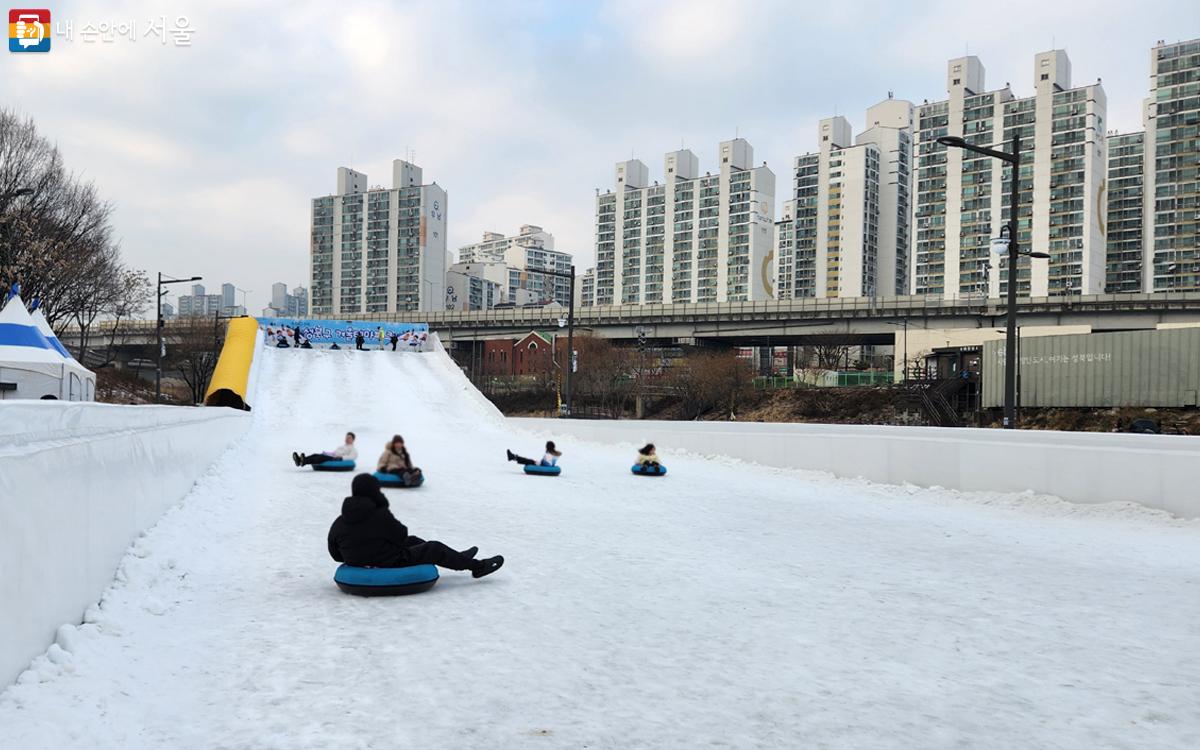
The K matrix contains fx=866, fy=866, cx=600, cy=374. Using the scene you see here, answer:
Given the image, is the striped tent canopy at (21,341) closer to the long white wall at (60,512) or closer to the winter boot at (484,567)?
the long white wall at (60,512)

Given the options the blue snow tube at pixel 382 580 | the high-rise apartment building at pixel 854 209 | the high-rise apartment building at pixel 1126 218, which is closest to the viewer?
the blue snow tube at pixel 382 580

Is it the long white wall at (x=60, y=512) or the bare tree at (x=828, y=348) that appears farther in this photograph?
the bare tree at (x=828, y=348)

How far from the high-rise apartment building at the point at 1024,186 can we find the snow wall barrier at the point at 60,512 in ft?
317

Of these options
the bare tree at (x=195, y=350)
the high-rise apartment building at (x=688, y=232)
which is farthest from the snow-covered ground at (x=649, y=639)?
the high-rise apartment building at (x=688, y=232)

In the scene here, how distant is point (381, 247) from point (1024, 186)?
96039 mm

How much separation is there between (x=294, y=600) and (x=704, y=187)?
14066cm

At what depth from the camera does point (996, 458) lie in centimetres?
1320

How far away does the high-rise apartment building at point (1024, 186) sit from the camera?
331 feet

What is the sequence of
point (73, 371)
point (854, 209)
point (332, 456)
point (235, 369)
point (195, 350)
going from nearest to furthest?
point (332, 456) < point (73, 371) < point (235, 369) < point (195, 350) < point (854, 209)

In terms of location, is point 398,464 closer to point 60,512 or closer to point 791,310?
point 60,512

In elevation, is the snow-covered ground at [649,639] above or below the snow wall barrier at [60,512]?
below

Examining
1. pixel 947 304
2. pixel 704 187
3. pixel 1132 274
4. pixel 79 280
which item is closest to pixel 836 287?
pixel 704 187

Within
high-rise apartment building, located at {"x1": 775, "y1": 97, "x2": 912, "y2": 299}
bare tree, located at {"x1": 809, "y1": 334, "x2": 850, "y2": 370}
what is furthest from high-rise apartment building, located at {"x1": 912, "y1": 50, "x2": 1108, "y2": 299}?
bare tree, located at {"x1": 809, "y1": 334, "x2": 850, "y2": 370}

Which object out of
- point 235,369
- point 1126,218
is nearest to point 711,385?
point 235,369
